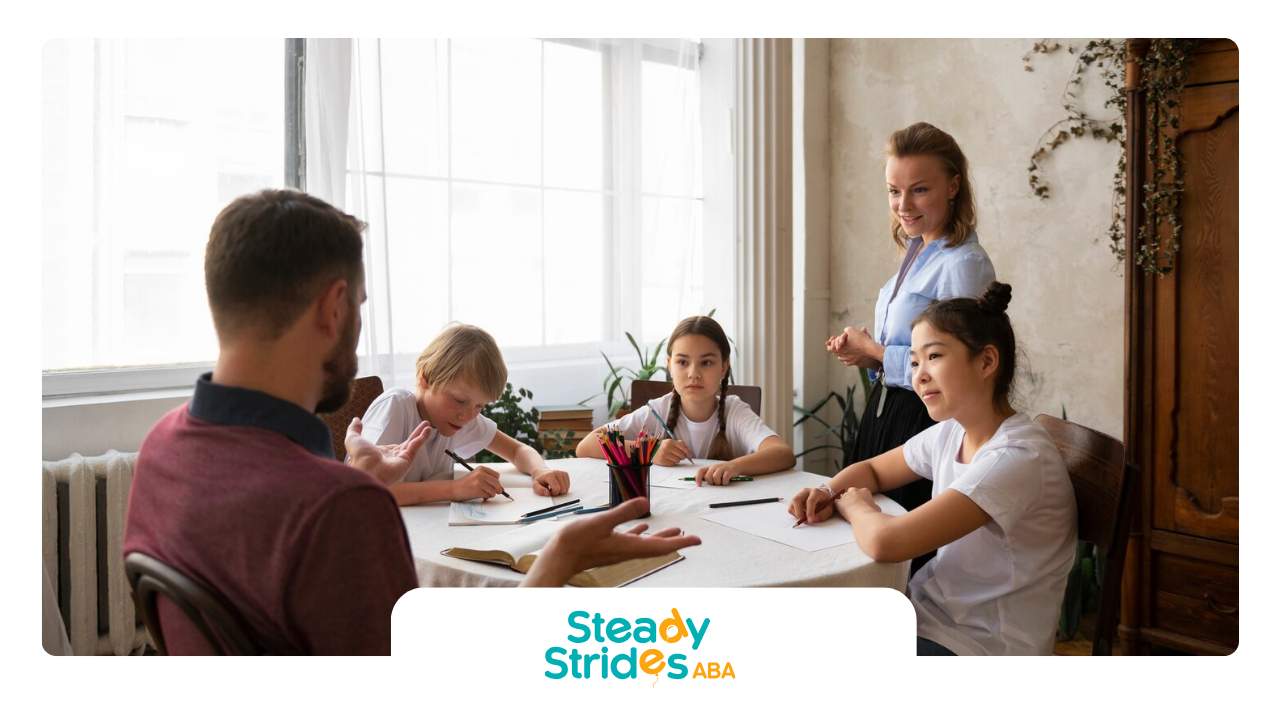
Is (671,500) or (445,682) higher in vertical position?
(671,500)

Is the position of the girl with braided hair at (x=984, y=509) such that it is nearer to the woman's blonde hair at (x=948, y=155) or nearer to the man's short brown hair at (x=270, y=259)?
the woman's blonde hair at (x=948, y=155)

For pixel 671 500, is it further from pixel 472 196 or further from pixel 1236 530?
pixel 1236 530

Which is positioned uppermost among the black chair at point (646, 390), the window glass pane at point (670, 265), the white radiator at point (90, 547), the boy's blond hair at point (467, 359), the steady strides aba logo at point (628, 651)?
the window glass pane at point (670, 265)

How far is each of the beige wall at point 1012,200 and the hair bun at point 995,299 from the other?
3.11 feet

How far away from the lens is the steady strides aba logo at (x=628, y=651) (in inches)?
44.5

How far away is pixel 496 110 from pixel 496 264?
13.2 inches

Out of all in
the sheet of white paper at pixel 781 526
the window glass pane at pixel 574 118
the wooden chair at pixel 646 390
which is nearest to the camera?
the sheet of white paper at pixel 781 526

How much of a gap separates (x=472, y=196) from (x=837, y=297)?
1.13 metres

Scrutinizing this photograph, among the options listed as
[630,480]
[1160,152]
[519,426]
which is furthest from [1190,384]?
[519,426]

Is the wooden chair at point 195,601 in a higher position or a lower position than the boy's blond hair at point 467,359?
lower

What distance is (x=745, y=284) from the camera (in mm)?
Result: 2053

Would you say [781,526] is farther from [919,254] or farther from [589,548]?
[919,254]

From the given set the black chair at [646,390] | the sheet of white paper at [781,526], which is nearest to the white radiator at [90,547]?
the sheet of white paper at [781,526]
